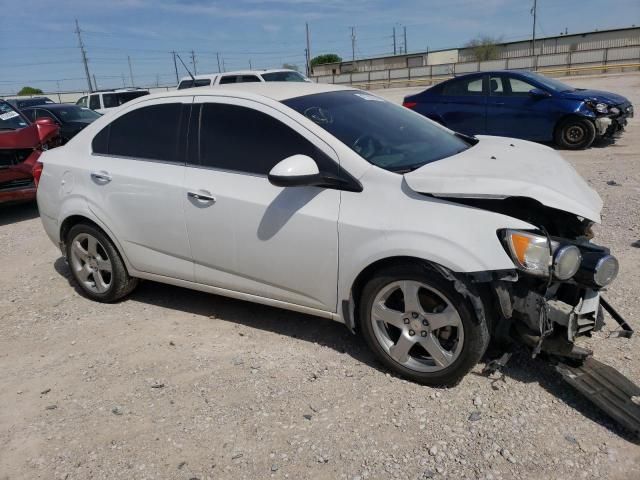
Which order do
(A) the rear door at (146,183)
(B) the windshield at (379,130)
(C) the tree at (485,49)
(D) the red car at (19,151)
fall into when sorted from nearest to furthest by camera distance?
(B) the windshield at (379,130) → (A) the rear door at (146,183) → (D) the red car at (19,151) → (C) the tree at (485,49)

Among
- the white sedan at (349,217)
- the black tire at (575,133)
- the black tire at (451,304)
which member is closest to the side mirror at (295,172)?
the white sedan at (349,217)

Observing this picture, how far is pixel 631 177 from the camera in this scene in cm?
748

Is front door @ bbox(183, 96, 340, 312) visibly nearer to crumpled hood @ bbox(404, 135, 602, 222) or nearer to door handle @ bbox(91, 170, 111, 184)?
crumpled hood @ bbox(404, 135, 602, 222)

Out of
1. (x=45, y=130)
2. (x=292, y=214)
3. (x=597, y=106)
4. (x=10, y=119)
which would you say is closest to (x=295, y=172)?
(x=292, y=214)

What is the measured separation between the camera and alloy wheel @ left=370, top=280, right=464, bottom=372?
2.97 meters

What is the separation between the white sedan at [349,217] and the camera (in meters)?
2.82

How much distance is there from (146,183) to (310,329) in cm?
163

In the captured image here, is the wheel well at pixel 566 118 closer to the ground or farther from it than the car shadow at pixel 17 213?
farther from it

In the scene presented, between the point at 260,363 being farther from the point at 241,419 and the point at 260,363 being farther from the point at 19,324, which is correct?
the point at 19,324

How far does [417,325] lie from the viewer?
3068 millimetres

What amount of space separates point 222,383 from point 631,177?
22.0 ft

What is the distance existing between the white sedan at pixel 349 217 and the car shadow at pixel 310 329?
0.26 meters

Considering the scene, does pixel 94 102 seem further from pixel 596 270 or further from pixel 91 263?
pixel 596 270

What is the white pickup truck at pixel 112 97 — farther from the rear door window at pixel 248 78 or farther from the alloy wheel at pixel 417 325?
the alloy wheel at pixel 417 325
